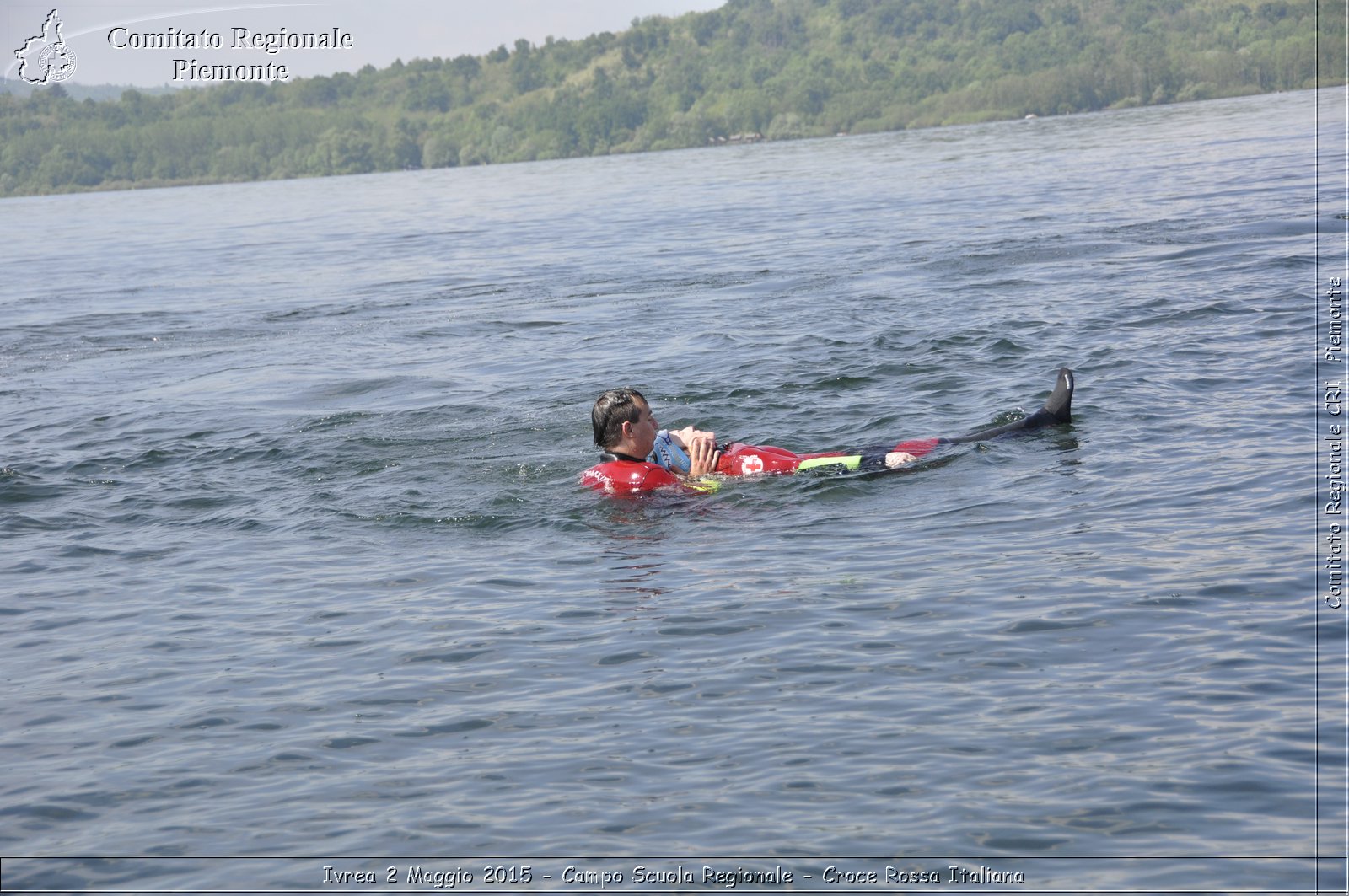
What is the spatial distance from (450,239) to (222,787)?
35.5m

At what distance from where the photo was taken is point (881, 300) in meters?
20.6

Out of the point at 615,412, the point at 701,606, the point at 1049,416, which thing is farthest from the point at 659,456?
the point at 1049,416

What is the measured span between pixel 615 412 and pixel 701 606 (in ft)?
8.64

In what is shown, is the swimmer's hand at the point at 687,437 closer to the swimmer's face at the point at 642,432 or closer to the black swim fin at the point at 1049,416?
the swimmer's face at the point at 642,432

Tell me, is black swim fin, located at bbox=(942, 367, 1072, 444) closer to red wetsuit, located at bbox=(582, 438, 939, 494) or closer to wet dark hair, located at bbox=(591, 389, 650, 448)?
red wetsuit, located at bbox=(582, 438, 939, 494)

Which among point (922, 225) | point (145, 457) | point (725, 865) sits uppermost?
point (922, 225)

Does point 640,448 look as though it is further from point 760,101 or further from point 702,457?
point 760,101

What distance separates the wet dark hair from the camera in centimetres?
1055

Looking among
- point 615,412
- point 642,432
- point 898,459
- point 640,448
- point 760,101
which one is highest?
point 760,101

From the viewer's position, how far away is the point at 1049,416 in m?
11.3

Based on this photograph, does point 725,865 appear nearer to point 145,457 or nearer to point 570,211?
point 145,457

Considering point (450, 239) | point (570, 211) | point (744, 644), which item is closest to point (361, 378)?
point (744, 644)

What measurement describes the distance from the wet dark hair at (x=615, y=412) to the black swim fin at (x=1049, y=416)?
2591 mm

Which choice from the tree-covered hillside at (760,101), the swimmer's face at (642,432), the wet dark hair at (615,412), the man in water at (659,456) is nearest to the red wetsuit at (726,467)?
the man in water at (659,456)
